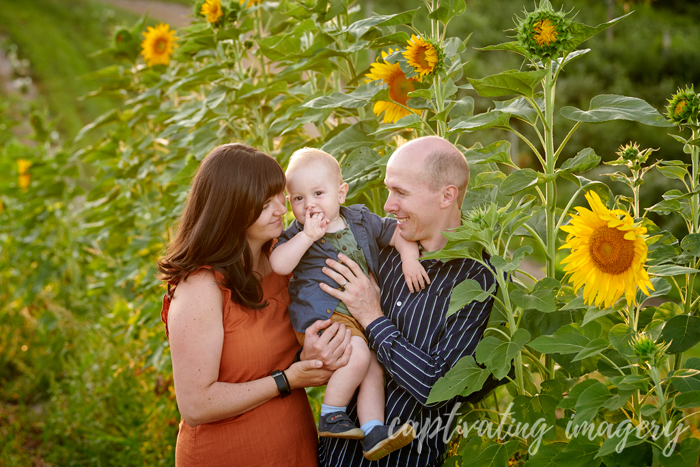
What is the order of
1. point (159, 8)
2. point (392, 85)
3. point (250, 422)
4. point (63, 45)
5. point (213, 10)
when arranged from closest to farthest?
1. point (250, 422)
2. point (392, 85)
3. point (213, 10)
4. point (63, 45)
5. point (159, 8)

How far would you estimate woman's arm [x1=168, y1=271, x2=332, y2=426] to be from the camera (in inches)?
66.7

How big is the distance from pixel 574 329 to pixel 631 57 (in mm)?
10190

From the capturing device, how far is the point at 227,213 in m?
1.71

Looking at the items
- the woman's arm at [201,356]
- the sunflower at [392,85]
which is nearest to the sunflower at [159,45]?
the sunflower at [392,85]

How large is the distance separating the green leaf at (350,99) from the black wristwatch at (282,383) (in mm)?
893

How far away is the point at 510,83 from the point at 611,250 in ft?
1.58

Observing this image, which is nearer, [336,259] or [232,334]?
[232,334]

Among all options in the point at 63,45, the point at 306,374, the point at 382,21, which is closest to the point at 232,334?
the point at 306,374

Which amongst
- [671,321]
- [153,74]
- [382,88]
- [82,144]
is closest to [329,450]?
[671,321]

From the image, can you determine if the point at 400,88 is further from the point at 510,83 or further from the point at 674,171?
the point at 674,171

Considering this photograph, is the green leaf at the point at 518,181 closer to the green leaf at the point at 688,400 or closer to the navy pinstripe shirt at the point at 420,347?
the navy pinstripe shirt at the point at 420,347

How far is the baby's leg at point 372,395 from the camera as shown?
1742 mm

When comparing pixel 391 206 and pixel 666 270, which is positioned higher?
pixel 391 206

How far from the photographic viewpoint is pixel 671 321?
135 centimetres
